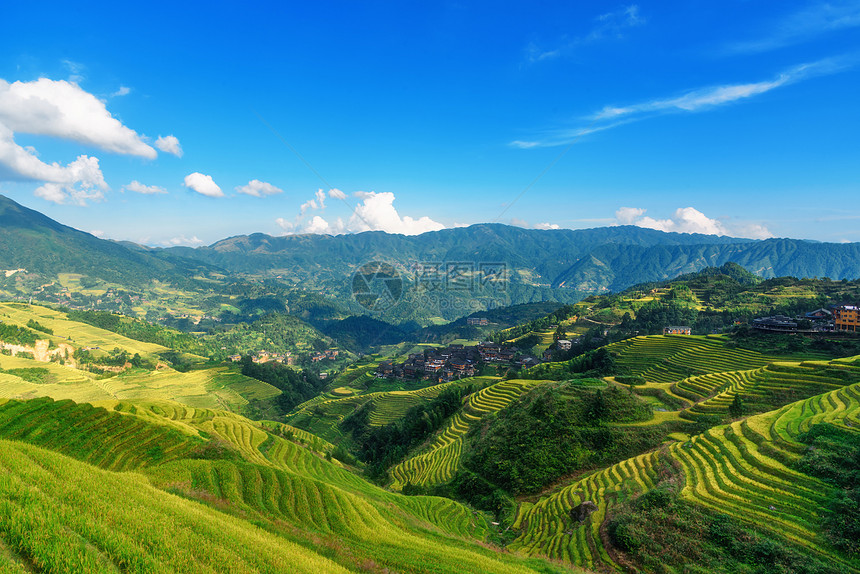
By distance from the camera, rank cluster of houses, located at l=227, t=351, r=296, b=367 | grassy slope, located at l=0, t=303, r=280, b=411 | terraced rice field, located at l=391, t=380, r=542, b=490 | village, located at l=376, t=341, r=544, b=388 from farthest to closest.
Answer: cluster of houses, located at l=227, t=351, r=296, b=367
village, located at l=376, t=341, r=544, b=388
grassy slope, located at l=0, t=303, r=280, b=411
terraced rice field, located at l=391, t=380, r=542, b=490

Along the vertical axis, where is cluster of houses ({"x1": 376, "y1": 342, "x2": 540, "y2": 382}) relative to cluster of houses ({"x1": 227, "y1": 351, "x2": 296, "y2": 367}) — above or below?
above

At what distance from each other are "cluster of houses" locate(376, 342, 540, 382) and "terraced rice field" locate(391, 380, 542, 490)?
28.6 meters

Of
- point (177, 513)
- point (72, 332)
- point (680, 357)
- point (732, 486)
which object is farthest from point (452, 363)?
point (72, 332)

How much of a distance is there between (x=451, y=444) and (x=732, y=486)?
26622 millimetres

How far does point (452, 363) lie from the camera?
3344 inches

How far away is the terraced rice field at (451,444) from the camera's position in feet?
112

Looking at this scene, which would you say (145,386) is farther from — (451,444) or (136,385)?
(451,444)

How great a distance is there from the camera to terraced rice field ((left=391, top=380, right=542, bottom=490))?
34.1 meters

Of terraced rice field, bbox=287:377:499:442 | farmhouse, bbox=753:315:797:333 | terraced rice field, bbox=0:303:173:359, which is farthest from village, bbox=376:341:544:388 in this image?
terraced rice field, bbox=0:303:173:359

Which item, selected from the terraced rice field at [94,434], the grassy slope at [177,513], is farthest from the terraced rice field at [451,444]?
the terraced rice field at [94,434]

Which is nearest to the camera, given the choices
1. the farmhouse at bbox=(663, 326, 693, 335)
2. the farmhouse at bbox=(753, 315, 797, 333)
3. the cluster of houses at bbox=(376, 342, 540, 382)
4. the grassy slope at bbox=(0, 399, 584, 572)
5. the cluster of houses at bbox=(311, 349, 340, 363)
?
the grassy slope at bbox=(0, 399, 584, 572)

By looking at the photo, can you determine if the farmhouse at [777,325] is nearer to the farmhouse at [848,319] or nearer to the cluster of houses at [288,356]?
the farmhouse at [848,319]

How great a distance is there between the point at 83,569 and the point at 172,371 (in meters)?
110

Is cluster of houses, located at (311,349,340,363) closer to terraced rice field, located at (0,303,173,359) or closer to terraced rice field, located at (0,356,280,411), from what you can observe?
terraced rice field, located at (0,303,173,359)
